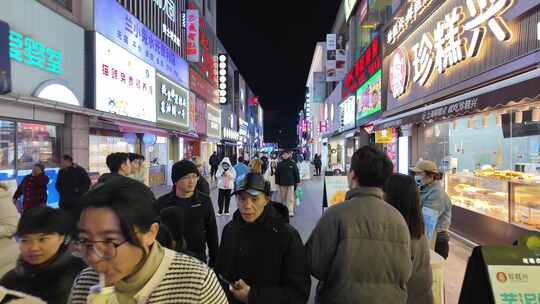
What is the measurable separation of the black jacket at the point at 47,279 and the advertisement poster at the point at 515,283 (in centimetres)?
221

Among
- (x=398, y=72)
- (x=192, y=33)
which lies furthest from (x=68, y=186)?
(x=192, y=33)

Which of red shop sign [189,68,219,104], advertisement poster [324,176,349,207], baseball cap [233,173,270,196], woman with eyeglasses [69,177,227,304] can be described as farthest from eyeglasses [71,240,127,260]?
red shop sign [189,68,219,104]

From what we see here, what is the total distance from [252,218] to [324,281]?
23.4 inches

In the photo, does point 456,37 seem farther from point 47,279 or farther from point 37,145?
point 37,145

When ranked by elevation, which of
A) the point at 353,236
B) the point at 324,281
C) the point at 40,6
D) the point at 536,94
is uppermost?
the point at 40,6

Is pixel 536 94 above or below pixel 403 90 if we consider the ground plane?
below

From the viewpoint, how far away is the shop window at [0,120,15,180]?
8273 millimetres

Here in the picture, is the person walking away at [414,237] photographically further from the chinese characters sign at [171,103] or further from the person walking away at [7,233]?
the chinese characters sign at [171,103]

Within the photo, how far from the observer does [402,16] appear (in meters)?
12.1

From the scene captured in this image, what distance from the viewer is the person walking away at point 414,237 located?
2619mm

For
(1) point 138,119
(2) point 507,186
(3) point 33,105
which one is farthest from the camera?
(1) point 138,119

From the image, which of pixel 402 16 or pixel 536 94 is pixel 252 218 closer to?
pixel 536 94

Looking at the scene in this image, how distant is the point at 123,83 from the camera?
13.8 metres

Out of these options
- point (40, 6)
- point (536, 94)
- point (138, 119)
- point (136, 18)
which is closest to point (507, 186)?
point (536, 94)
